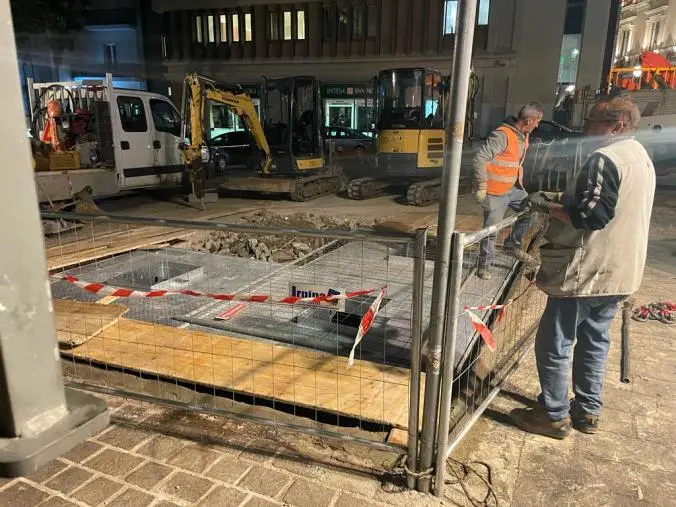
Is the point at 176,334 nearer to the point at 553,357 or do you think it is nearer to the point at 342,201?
the point at 553,357

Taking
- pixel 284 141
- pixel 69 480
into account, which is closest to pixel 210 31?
pixel 284 141

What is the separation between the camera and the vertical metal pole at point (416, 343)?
262cm

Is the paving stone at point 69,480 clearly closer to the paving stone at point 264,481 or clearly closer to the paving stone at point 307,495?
the paving stone at point 264,481

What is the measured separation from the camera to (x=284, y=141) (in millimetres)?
15258

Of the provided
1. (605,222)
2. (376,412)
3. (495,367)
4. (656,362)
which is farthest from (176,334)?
(656,362)

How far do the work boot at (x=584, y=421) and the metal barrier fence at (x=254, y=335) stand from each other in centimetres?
111

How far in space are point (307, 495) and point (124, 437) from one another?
53.0 inches

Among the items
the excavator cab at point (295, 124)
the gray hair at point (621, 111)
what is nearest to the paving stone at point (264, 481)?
the gray hair at point (621, 111)

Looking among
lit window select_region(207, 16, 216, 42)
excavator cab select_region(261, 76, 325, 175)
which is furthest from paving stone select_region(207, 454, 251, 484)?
lit window select_region(207, 16, 216, 42)

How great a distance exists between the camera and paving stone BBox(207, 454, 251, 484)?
295 centimetres

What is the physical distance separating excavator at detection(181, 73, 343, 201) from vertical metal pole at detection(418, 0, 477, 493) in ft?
36.4

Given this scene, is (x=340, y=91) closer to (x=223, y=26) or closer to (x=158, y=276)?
(x=223, y=26)

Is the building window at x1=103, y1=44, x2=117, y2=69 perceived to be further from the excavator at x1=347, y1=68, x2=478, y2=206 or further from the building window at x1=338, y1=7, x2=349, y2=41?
the excavator at x1=347, y1=68, x2=478, y2=206

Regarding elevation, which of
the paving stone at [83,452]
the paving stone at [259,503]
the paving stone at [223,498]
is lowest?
the paving stone at [83,452]
